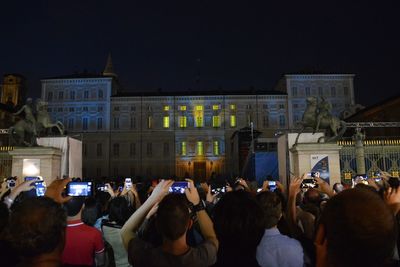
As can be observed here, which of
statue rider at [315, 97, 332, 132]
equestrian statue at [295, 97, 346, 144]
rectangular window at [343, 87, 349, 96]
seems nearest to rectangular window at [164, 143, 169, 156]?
rectangular window at [343, 87, 349, 96]

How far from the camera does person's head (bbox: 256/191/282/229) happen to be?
357 cm

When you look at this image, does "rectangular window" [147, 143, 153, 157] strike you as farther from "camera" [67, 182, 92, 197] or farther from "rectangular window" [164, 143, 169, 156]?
"camera" [67, 182, 92, 197]

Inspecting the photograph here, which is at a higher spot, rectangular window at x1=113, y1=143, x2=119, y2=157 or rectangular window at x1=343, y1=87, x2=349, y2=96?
rectangular window at x1=343, y1=87, x2=349, y2=96

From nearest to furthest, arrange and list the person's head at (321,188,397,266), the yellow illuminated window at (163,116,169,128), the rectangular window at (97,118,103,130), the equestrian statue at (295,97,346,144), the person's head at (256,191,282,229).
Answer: the person's head at (321,188,397,266) < the person's head at (256,191,282,229) < the equestrian statue at (295,97,346,144) < the rectangular window at (97,118,103,130) < the yellow illuminated window at (163,116,169,128)

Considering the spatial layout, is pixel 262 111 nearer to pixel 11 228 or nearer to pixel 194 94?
pixel 194 94

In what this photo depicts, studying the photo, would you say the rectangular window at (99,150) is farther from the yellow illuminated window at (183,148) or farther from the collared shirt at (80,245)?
the collared shirt at (80,245)

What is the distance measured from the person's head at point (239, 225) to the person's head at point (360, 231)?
0.92 meters

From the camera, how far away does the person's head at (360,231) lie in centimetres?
160

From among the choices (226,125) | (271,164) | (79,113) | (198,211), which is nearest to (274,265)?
(198,211)

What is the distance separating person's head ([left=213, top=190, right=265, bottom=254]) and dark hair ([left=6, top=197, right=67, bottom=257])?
1066 mm

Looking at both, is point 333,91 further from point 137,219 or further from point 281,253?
point 137,219

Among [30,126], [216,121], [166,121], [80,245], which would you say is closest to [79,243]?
[80,245]

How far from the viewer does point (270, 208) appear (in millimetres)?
3803

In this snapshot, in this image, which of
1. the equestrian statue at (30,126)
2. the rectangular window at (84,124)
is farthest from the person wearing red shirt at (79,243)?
the rectangular window at (84,124)
